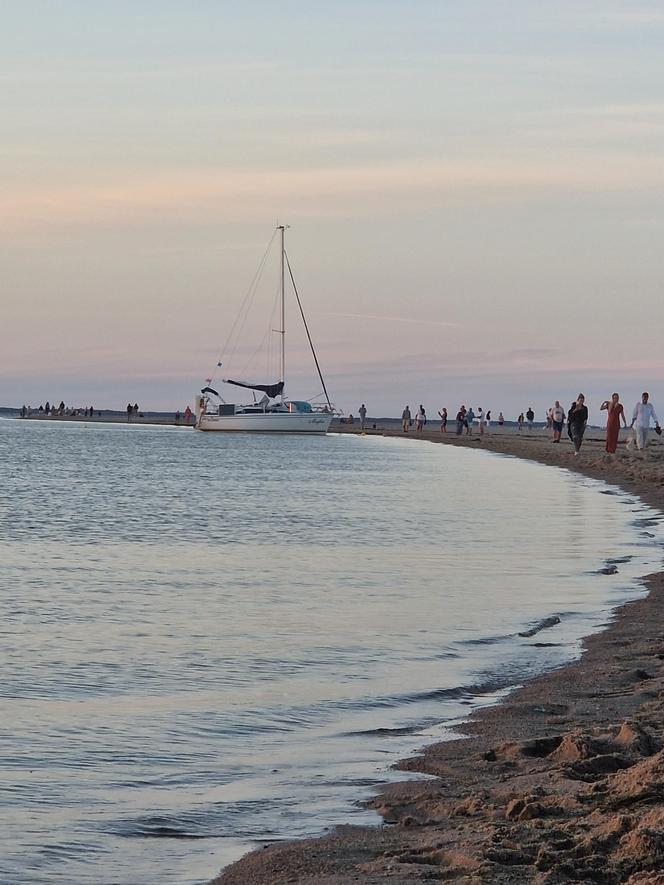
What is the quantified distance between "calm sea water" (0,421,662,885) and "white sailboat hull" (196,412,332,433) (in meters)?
58.2

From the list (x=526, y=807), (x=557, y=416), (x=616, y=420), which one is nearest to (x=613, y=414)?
(x=616, y=420)

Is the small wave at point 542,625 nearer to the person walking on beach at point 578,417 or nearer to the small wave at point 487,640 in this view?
the small wave at point 487,640

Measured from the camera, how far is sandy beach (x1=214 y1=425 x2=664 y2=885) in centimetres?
500

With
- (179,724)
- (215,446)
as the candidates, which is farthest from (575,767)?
(215,446)

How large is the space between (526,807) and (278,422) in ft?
266

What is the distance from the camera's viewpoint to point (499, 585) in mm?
15195

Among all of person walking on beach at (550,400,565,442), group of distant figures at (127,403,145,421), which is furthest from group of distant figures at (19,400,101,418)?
person walking on beach at (550,400,565,442)

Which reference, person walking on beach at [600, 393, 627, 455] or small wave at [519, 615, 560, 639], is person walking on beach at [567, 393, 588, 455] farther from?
small wave at [519, 615, 560, 639]

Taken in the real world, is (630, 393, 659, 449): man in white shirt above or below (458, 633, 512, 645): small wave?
above

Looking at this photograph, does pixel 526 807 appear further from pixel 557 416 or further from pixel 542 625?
pixel 557 416

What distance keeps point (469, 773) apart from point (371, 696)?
8.27 ft

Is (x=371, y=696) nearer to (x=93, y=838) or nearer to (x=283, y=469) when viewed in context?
(x=93, y=838)

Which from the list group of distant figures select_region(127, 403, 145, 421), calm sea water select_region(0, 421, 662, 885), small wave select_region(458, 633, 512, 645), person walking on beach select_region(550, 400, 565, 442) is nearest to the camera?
calm sea water select_region(0, 421, 662, 885)

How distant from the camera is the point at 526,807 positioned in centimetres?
571
